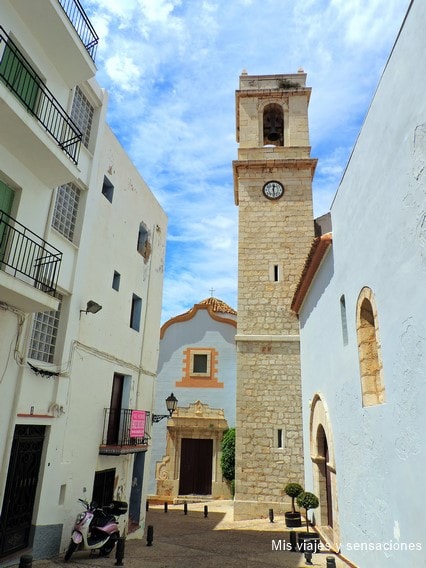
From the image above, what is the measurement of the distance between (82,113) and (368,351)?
7.78 metres

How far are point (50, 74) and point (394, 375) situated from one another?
7872 mm

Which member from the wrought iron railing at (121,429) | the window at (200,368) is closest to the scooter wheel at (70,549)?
the wrought iron railing at (121,429)

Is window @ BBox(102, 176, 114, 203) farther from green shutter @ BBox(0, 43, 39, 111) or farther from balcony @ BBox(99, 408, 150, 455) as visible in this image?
balcony @ BBox(99, 408, 150, 455)

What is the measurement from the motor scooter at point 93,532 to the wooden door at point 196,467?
9164 millimetres

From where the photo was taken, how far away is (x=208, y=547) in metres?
9.69

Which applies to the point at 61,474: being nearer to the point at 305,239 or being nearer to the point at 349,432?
the point at 349,432

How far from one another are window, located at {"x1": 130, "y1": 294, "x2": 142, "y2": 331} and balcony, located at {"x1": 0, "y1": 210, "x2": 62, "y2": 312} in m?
4.32

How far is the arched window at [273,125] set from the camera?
18797 mm

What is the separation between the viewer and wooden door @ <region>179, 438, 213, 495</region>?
1692 centimetres

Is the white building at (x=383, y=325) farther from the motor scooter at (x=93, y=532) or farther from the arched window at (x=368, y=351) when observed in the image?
the motor scooter at (x=93, y=532)

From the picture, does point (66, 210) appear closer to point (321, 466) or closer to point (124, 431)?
point (124, 431)

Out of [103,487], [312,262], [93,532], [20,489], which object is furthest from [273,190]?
[20,489]

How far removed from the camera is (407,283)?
192 inches

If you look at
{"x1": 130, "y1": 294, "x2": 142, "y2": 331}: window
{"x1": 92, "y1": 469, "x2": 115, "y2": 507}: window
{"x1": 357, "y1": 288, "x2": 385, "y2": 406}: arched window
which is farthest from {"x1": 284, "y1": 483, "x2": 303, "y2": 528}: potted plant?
{"x1": 357, "y1": 288, "x2": 385, "y2": 406}: arched window
